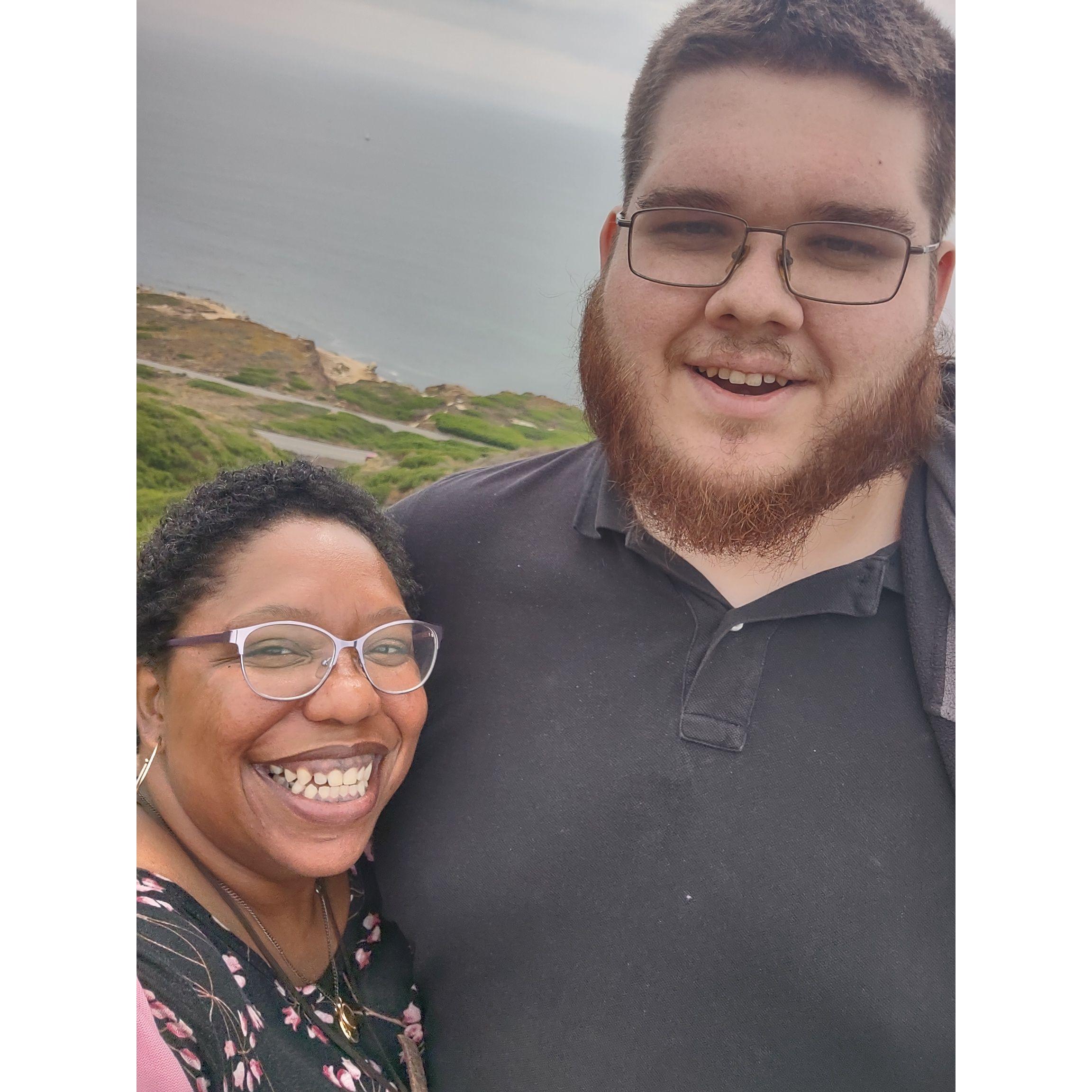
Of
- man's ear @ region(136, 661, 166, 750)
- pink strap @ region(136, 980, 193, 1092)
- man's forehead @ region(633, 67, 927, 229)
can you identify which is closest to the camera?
pink strap @ region(136, 980, 193, 1092)

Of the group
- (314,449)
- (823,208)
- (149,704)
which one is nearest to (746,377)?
(823,208)

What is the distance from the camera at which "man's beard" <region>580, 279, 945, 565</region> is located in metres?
1.39

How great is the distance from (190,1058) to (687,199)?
Result: 49.5 inches

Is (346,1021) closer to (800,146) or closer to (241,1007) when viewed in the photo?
(241,1007)

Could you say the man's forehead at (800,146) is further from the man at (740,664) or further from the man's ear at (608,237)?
the man's ear at (608,237)

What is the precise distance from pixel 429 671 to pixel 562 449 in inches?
18.0

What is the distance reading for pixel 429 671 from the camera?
4.79 ft

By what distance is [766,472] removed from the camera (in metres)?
1.40

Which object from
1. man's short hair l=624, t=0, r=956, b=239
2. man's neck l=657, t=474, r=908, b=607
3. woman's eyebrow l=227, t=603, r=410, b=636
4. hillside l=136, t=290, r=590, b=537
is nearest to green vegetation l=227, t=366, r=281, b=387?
hillside l=136, t=290, r=590, b=537

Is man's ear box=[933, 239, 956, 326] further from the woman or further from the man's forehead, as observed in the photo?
the woman

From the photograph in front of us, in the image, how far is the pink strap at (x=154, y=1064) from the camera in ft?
3.70

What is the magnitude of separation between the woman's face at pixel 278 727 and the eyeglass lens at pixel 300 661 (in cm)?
1

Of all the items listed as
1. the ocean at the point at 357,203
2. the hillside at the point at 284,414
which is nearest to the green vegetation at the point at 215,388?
the hillside at the point at 284,414
